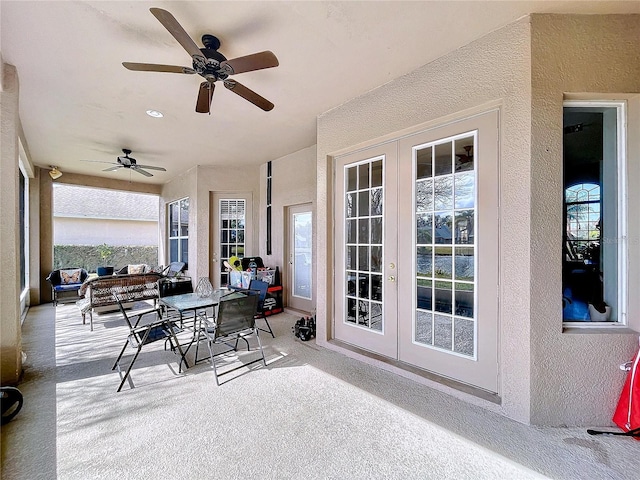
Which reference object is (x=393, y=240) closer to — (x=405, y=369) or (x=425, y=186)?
(x=425, y=186)

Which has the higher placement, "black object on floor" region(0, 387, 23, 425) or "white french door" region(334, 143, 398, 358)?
"white french door" region(334, 143, 398, 358)

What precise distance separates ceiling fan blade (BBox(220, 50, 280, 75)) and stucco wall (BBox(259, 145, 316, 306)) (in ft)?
9.64

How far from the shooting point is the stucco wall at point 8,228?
8.77 feet

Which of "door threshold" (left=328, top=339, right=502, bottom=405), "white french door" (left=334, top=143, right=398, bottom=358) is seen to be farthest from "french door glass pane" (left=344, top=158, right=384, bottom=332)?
"door threshold" (left=328, top=339, right=502, bottom=405)

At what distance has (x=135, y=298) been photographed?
5.02m

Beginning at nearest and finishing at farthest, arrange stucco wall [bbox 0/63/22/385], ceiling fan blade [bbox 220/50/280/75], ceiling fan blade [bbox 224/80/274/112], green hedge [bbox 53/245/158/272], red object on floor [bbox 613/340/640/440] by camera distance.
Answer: red object on floor [bbox 613/340/640/440], ceiling fan blade [bbox 220/50/280/75], ceiling fan blade [bbox 224/80/274/112], stucco wall [bbox 0/63/22/385], green hedge [bbox 53/245/158/272]

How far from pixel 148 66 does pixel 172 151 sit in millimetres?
3564

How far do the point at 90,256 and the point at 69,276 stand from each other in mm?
3483

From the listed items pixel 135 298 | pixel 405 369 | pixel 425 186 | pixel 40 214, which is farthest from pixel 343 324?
pixel 40 214

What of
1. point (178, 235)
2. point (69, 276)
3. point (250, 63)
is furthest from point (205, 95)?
point (69, 276)

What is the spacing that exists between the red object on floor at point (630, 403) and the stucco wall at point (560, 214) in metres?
0.07

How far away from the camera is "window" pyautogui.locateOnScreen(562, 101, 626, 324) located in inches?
87.8

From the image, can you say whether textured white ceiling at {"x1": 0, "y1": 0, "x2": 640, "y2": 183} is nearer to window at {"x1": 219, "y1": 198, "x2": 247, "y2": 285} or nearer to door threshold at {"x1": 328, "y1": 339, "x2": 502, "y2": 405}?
window at {"x1": 219, "y1": 198, "x2": 247, "y2": 285}

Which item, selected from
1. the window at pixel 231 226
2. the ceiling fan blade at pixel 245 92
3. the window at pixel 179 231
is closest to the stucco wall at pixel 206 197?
the window at pixel 231 226
